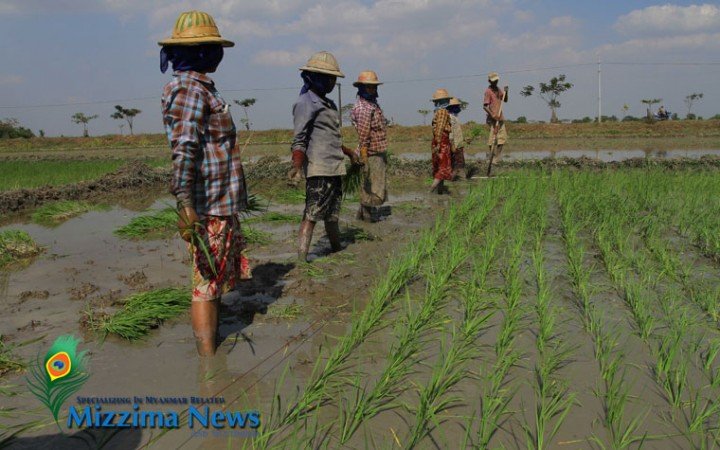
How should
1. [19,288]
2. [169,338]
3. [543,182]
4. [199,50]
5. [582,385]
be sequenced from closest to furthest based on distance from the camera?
[582,385]
[199,50]
[169,338]
[19,288]
[543,182]

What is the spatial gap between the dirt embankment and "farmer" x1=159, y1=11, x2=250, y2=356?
18.8 feet

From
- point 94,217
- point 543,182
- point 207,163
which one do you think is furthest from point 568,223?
point 94,217

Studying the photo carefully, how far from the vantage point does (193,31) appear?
2.45m

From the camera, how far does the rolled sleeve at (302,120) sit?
12.4 feet

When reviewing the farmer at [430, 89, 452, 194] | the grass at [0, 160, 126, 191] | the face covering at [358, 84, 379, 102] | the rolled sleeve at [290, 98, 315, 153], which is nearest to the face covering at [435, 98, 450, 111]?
the farmer at [430, 89, 452, 194]

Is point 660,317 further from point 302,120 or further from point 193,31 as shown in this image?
point 193,31

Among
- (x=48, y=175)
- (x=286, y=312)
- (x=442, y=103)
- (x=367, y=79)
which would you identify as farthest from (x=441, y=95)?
(x=48, y=175)

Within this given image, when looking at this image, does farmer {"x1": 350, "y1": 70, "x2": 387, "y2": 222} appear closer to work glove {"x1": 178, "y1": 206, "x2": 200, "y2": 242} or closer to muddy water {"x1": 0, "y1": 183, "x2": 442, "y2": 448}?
muddy water {"x1": 0, "y1": 183, "x2": 442, "y2": 448}

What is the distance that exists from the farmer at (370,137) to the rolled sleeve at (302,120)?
134cm

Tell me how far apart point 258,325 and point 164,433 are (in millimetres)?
1093

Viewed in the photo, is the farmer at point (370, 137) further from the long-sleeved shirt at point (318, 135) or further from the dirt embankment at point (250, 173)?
the dirt embankment at point (250, 173)

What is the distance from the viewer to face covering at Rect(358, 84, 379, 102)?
5.23 m

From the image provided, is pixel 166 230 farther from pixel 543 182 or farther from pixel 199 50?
pixel 543 182

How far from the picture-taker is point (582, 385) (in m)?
2.16
